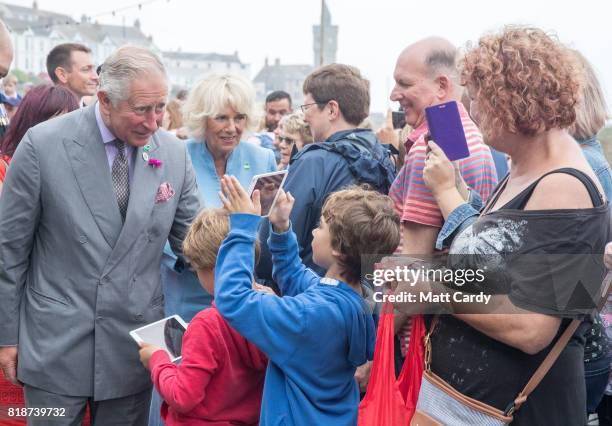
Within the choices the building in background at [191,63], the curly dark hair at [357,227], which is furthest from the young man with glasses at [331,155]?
the building in background at [191,63]

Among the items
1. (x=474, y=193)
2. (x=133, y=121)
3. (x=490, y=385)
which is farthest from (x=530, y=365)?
(x=133, y=121)

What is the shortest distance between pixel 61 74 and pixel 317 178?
4.23 m

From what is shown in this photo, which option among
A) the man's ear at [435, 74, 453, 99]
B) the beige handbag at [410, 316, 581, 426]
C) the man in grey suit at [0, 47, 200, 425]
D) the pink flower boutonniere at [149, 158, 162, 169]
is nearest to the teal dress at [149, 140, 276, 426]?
the pink flower boutonniere at [149, 158, 162, 169]

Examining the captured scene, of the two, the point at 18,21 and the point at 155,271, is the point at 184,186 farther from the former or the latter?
the point at 18,21

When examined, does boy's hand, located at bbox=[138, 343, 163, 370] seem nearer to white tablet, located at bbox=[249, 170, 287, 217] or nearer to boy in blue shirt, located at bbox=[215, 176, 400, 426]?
boy in blue shirt, located at bbox=[215, 176, 400, 426]

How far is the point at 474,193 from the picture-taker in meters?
2.93

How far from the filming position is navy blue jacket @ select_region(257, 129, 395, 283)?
12.0ft

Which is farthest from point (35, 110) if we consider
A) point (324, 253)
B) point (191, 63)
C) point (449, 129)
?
point (191, 63)

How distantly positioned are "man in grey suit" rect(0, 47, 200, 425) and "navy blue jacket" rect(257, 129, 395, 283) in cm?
72

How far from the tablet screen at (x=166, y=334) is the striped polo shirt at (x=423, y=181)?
1.08 m

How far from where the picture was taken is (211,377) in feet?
9.18

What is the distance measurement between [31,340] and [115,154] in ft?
3.01

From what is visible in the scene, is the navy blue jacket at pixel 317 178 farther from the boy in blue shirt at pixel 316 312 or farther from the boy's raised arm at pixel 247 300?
the boy's raised arm at pixel 247 300

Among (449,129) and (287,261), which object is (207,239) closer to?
(287,261)
